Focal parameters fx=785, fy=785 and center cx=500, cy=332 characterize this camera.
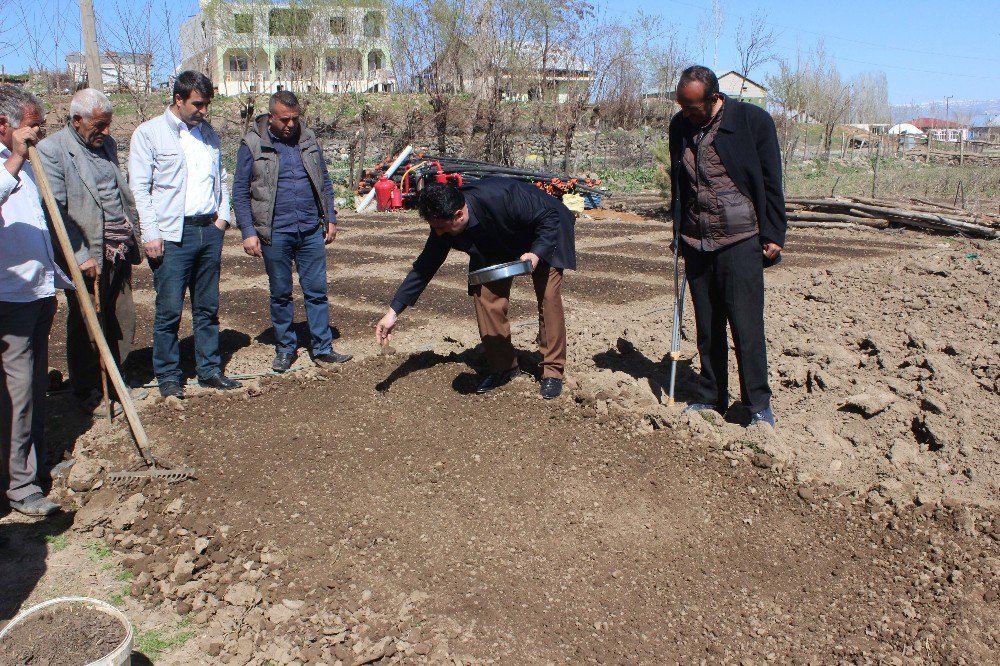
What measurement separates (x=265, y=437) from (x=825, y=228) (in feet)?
36.8

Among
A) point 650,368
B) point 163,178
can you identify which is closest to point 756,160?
point 650,368

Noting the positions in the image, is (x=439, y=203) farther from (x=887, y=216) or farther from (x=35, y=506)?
(x=887, y=216)

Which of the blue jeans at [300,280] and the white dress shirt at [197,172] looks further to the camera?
the blue jeans at [300,280]

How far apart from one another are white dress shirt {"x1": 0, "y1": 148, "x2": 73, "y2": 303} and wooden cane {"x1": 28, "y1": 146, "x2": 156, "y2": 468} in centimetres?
7

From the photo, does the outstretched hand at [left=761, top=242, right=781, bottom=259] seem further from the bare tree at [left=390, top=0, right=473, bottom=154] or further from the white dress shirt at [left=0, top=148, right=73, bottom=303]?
the bare tree at [left=390, top=0, right=473, bottom=154]

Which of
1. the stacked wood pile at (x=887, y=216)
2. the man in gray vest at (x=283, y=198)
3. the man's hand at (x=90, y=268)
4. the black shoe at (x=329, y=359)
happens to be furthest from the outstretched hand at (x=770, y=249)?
the stacked wood pile at (x=887, y=216)

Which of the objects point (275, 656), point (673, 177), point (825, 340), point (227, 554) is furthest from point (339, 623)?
point (825, 340)

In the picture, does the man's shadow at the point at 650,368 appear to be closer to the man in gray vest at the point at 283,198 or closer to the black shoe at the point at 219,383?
the man in gray vest at the point at 283,198

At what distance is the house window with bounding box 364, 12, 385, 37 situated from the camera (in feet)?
79.0

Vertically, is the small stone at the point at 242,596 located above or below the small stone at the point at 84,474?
below

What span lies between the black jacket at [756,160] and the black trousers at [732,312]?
0.40 ft

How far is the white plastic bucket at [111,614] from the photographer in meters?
2.03

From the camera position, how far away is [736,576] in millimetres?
2793

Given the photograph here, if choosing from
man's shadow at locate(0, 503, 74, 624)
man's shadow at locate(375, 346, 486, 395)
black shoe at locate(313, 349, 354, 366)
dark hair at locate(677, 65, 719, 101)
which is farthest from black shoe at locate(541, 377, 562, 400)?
man's shadow at locate(0, 503, 74, 624)
